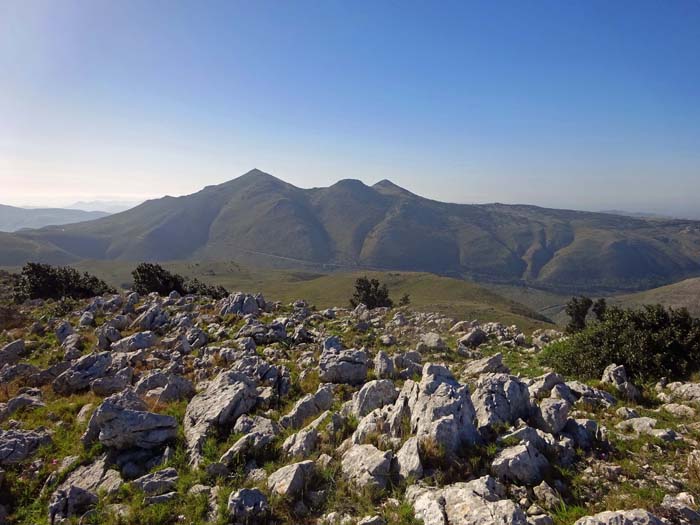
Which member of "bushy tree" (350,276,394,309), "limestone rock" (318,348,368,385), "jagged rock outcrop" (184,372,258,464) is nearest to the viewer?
"jagged rock outcrop" (184,372,258,464)

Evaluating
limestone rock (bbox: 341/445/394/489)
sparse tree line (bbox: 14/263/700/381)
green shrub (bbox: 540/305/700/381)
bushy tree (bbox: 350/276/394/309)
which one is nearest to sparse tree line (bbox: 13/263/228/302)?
bushy tree (bbox: 350/276/394/309)

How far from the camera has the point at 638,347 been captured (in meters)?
15.9

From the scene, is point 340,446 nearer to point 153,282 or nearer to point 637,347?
point 637,347

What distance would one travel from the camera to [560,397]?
39.4 feet

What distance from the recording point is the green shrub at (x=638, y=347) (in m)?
15.3

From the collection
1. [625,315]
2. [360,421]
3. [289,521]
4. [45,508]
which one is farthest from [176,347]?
[625,315]

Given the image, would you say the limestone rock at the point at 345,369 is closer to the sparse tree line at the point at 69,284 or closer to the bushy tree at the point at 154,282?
the sparse tree line at the point at 69,284

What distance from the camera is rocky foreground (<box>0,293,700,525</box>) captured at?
7.79 meters

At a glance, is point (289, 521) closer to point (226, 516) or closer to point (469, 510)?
point (226, 516)

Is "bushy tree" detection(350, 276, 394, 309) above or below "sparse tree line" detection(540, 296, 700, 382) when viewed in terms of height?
below

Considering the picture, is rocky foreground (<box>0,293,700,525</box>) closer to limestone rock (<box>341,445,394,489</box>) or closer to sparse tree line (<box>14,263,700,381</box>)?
limestone rock (<box>341,445,394,489</box>)

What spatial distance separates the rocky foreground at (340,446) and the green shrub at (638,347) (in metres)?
1.81

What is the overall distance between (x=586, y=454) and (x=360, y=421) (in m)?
6.04

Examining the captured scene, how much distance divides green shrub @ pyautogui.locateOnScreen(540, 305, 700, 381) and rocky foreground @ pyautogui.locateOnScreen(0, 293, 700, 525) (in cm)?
181
